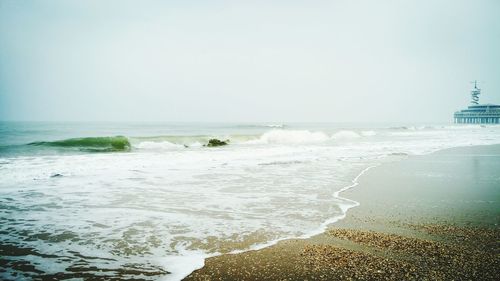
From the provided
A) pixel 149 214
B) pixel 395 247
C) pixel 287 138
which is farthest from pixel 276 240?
pixel 287 138

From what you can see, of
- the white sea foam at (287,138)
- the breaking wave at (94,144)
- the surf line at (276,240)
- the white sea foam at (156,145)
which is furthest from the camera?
the white sea foam at (287,138)

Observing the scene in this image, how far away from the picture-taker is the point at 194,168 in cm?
1552

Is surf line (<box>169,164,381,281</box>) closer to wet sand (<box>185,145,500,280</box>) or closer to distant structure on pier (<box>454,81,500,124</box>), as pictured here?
wet sand (<box>185,145,500,280</box>)

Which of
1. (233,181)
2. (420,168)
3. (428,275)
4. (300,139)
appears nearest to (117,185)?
(233,181)

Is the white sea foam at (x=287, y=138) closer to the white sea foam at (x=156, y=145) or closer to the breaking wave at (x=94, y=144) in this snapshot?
the white sea foam at (x=156, y=145)

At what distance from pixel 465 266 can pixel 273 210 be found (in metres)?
4.19

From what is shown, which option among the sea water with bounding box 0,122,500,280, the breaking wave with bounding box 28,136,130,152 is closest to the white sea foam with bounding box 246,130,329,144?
the breaking wave with bounding box 28,136,130,152

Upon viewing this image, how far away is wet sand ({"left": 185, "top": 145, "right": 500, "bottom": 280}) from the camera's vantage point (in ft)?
14.1

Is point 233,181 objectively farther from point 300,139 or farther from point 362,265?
point 300,139

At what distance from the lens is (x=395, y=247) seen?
5.23m

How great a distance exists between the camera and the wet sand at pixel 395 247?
4309 mm

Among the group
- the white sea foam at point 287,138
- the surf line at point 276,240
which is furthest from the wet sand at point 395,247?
the white sea foam at point 287,138

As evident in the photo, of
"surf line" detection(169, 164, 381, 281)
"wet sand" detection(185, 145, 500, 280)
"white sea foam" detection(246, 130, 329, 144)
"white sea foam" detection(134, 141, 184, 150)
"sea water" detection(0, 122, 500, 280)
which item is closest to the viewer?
"wet sand" detection(185, 145, 500, 280)

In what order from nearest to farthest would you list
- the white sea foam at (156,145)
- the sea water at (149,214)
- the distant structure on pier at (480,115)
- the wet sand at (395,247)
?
the wet sand at (395,247), the sea water at (149,214), the white sea foam at (156,145), the distant structure on pier at (480,115)
